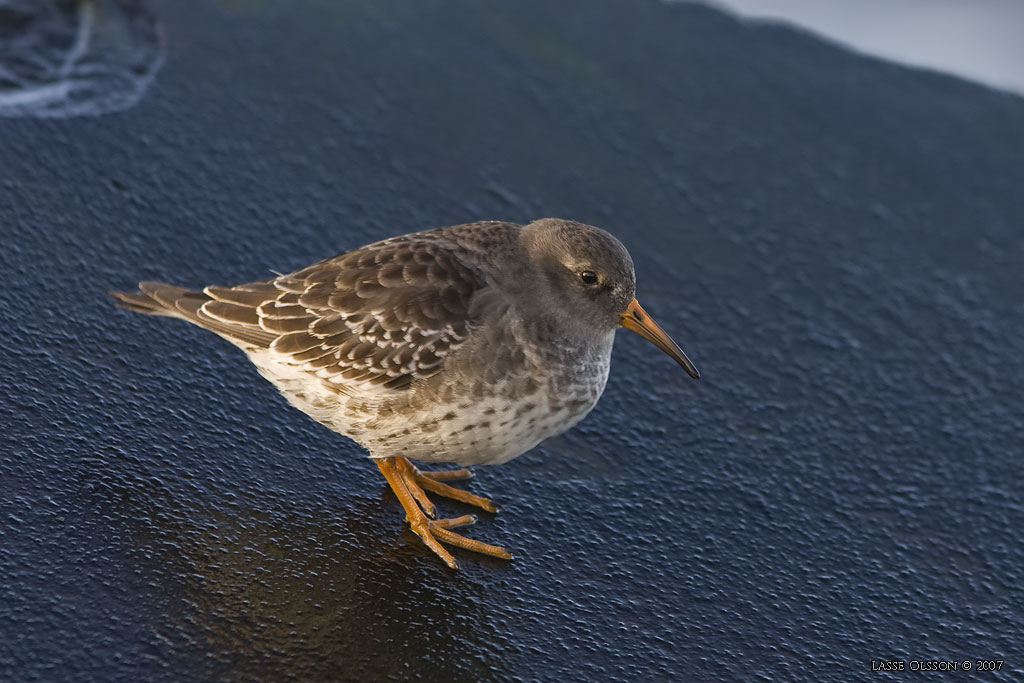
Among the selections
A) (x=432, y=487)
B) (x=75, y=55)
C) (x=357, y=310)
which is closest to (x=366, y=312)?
(x=357, y=310)

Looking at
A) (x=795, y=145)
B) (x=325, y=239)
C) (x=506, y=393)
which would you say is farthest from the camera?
(x=795, y=145)

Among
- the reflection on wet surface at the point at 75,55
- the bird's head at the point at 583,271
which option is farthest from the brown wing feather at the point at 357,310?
the reflection on wet surface at the point at 75,55

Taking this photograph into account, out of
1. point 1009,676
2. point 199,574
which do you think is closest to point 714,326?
point 1009,676

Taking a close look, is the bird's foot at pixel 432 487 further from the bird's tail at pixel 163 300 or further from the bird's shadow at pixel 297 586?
the bird's tail at pixel 163 300

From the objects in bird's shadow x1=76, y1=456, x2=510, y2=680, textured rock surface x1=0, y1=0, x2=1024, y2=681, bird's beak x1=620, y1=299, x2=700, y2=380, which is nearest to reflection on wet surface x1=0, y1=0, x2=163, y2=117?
textured rock surface x1=0, y1=0, x2=1024, y2=681

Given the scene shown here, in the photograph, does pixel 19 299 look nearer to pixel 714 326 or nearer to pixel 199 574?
Result: pixel 199 574

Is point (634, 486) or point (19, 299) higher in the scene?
point (634, 486)
